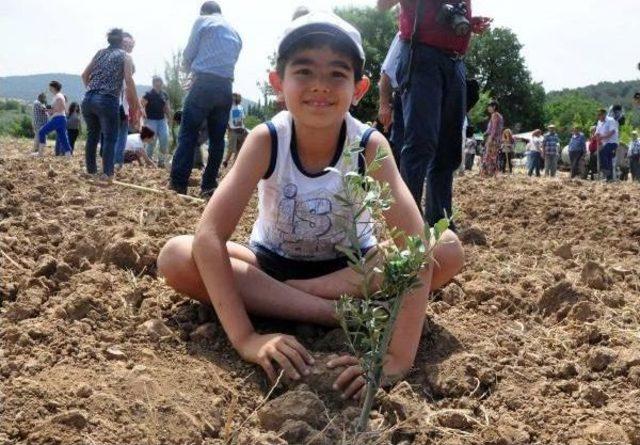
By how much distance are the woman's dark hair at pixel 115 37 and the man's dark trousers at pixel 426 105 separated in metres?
3.44

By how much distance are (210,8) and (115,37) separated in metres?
1.09

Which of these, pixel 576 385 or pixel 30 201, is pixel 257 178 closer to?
pixel 576 385

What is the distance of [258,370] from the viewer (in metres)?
1.97

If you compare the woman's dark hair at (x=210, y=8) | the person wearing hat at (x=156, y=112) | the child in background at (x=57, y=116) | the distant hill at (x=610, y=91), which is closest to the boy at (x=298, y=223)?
the woman's dark hair at (x=210, y=8)

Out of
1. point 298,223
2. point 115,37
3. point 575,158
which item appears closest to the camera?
point 298,223

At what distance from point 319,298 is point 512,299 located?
2.62 feet

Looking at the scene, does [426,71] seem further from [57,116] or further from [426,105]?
[57,116]

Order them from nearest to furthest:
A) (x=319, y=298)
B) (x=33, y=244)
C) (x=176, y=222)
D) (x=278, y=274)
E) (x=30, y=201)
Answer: (x=319, y=298)
(x=278, y=274)
(x=33, y=244)
(x=176, y=222)
(x=30, y=201)

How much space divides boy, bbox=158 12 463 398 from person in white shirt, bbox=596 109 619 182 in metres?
12.7

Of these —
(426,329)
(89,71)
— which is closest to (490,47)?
(89,71)

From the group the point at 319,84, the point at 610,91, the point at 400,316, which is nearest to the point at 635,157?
the point at 319,84

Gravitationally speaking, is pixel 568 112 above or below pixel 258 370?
above

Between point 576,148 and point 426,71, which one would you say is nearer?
point 426,71

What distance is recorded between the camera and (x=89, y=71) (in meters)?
6.27
